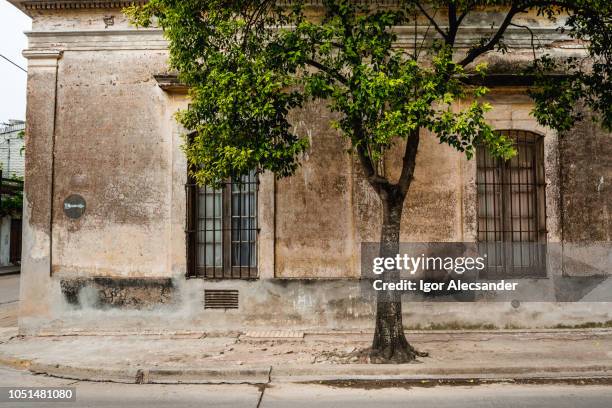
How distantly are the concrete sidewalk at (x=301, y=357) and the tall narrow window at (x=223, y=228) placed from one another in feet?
4.54

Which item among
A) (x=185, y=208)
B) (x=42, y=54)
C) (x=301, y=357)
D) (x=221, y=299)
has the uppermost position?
(x=42, y=54)

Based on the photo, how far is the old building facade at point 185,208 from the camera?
355 inches

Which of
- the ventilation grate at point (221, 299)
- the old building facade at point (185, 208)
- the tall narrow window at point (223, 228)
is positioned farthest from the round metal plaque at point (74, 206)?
the ventilation grate at point (221, 299)

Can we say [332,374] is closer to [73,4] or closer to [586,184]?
[586,184]

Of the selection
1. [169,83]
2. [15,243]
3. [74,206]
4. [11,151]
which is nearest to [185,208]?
[74,206]

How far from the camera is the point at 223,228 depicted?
9.51 meters

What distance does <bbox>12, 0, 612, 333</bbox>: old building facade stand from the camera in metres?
9.02

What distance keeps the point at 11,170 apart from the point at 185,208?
2594 cm

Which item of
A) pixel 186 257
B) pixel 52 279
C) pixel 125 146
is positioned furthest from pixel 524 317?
pixel 52 279

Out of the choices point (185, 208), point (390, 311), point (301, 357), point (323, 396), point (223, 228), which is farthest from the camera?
point (223, 228)

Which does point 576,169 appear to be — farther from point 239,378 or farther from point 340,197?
point 239,378

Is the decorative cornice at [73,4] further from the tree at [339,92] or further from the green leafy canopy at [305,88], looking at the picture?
the tree at [339,92]

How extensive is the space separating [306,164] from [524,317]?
15.8ft

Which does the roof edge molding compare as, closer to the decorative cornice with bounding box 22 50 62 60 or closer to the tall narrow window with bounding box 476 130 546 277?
the decorative cornice with bounding box 22 50 62 60
